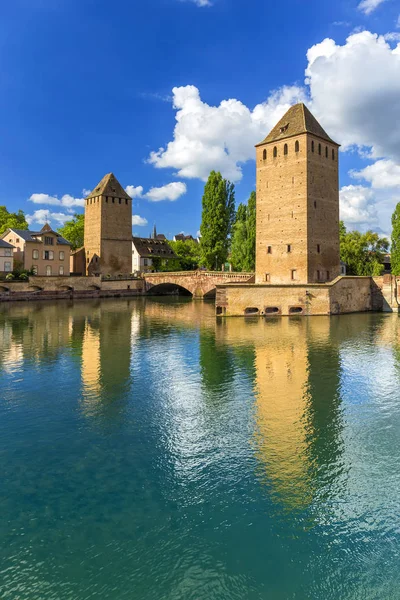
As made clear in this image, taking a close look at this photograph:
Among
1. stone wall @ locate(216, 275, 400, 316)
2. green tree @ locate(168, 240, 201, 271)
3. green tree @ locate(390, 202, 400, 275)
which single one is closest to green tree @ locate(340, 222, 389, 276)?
green tree @ locate(390, 202, 400, 275)

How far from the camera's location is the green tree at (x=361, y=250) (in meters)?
57.1

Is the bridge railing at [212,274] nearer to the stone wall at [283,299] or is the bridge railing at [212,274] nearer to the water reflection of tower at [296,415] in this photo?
the stone wall at [283,299]

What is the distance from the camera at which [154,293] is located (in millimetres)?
69062

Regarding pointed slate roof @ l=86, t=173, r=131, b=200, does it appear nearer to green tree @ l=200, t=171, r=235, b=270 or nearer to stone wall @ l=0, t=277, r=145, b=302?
stone wall @ l=0, t=277, r=145, b=302

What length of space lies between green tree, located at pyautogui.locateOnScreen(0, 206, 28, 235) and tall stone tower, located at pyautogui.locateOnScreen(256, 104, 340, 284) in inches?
1699

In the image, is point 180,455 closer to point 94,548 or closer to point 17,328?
point 94,548

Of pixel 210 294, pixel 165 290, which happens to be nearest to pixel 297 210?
pixel 210 294

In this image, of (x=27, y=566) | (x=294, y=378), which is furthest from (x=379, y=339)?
(x=27, y=566)

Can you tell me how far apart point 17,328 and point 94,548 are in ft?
80.6

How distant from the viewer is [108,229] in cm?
6831

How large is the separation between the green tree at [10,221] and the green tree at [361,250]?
47.5 metres

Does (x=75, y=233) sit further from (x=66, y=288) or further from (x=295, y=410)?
(x=295, y=410)

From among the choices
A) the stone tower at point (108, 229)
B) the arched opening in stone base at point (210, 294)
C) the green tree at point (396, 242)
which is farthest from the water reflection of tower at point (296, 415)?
the stone tower at point (108, 229)

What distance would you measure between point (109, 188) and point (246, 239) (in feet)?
83.6
